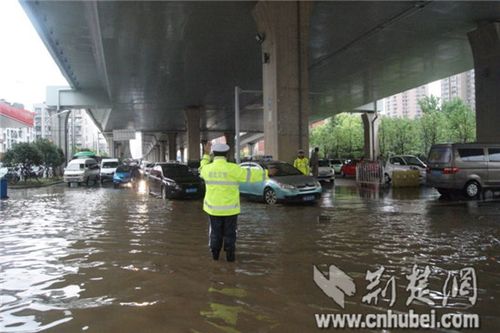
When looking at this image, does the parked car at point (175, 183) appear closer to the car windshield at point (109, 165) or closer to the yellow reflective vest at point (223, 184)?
the yellow reflective vest at point (223, 184)

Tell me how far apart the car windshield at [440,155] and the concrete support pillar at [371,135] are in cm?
3377

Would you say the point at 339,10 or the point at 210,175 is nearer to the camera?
the point at 210,175

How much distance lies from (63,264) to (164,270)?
1.67 meters

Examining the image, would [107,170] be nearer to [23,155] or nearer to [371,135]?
[23,155]

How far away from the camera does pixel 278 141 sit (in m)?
18.2

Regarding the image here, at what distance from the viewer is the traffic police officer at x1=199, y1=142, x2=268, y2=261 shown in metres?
6.47

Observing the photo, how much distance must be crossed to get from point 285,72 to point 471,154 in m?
7.52

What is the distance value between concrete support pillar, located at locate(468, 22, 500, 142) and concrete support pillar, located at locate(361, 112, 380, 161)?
27315 millimetres

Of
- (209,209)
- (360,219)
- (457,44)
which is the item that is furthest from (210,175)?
(457,44)

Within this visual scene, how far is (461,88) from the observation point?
252ft

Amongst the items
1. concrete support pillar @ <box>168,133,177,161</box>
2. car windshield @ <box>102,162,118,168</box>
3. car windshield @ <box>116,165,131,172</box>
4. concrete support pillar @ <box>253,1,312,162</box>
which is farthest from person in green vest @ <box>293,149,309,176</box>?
concrete support pillar @ <box>168,133,177,161</box>

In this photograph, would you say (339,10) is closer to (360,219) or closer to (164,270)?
(360,219)

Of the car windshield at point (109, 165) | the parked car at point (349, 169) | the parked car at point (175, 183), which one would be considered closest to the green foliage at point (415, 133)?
the parked car at point (349, 169)

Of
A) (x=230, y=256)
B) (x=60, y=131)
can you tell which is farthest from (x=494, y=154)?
(x=60, y=131)
